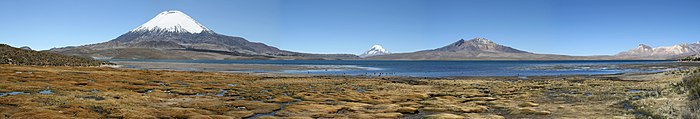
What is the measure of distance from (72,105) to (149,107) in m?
3.94

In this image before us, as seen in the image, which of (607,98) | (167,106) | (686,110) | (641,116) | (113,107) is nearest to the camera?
(686,110)

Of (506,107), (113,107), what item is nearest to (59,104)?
(113,107)

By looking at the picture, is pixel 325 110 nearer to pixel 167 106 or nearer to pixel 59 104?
pixel 167 106

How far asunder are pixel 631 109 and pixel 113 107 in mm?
28693

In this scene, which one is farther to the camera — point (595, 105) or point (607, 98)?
point (607, 98)

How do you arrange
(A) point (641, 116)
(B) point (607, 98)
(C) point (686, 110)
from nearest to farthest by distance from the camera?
(C) point (686, 110)
(A) point (641, 116)
(B) point (607, 98)

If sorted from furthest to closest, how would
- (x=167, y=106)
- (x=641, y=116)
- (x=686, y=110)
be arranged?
(x=167, y=106)
(x=641, y=116)
(x=686, y=110)

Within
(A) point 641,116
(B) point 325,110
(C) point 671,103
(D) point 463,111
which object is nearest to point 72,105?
(B) point 325,110

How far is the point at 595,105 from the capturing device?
2905 cm

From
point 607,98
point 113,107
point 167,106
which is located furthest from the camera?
point 607,98

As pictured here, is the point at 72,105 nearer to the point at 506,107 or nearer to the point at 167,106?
the point at 167,106

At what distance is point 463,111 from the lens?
1052 inches

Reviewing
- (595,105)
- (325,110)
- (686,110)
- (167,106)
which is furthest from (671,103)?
(167,106)

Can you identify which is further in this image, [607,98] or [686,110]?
[607,98]
